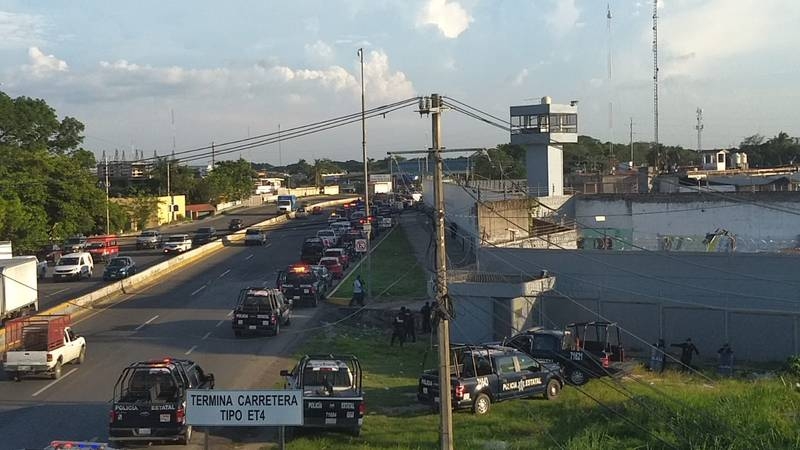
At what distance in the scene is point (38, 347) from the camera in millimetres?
25828

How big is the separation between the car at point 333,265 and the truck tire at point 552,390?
28895mm

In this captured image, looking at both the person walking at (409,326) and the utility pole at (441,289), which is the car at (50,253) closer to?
the person walking at (409,326)

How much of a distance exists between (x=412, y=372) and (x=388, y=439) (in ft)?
28.4

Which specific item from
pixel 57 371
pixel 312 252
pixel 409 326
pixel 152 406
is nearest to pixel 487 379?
pixel 152 406

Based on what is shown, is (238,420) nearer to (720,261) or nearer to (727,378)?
(727,378)

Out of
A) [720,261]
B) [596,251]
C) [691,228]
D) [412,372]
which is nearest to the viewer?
[412,372]

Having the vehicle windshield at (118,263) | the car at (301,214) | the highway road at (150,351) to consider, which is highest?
the car at (301,214)

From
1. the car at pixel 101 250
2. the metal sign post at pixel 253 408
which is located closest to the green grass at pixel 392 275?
the car at pixel 101 250

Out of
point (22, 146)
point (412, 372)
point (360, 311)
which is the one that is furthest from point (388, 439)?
point (22, 146)

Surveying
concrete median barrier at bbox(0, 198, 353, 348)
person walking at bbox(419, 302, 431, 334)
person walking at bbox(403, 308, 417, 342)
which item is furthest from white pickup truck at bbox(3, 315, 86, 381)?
person walking at bbox(419, 302, 431, 334)

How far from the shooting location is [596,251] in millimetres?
34250

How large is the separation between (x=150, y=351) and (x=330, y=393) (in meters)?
13.0

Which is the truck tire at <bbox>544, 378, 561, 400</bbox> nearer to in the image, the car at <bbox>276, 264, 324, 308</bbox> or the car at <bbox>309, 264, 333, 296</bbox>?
the car at <bbox>276, 264, 324, 308</bbox>

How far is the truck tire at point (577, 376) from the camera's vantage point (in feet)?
84.1
